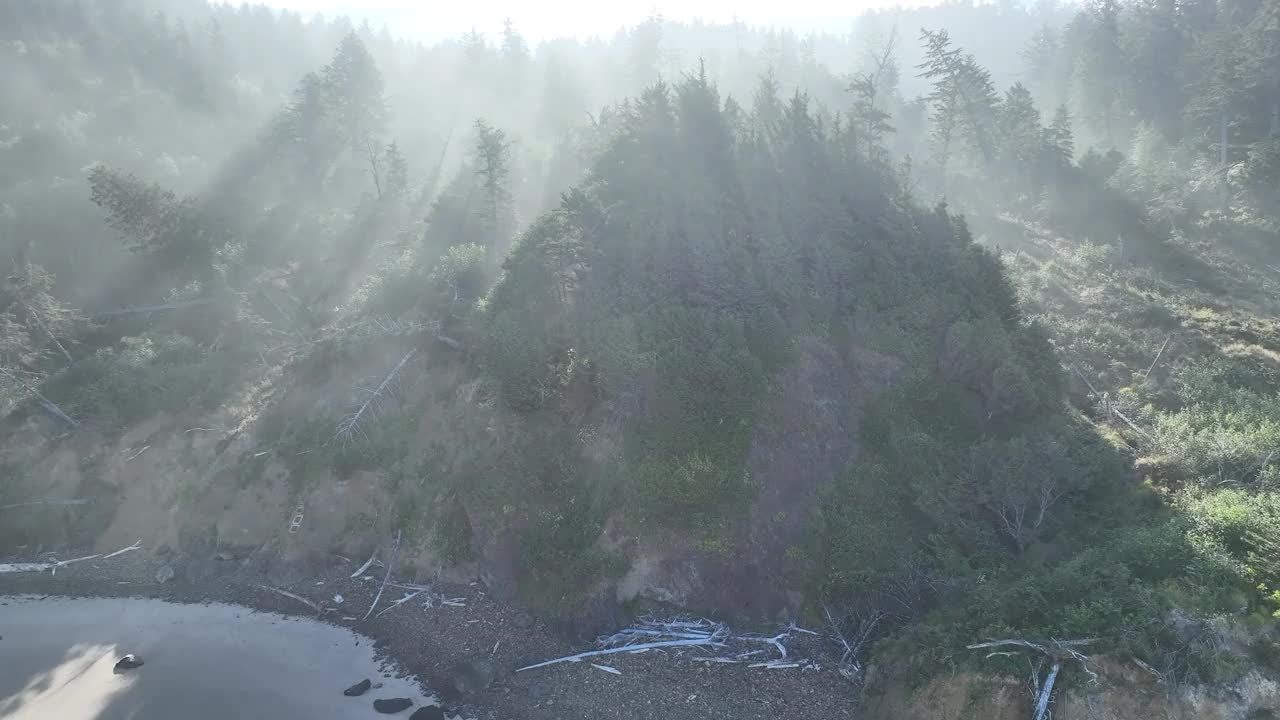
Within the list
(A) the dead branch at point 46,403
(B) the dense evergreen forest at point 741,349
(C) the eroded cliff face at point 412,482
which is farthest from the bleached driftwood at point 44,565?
(A) the dead branch at point 46,403

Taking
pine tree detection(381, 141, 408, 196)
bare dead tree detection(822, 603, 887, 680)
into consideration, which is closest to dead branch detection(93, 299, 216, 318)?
pine tree detection(381, 141, 408, 196)

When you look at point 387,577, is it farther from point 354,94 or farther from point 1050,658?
point 354,94

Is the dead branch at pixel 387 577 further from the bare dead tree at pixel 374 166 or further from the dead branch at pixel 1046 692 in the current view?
the bare dead tree at pixel 374 166

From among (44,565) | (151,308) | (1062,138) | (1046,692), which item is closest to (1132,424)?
(1046,692)

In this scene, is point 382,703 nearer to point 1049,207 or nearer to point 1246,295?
point 1246,295

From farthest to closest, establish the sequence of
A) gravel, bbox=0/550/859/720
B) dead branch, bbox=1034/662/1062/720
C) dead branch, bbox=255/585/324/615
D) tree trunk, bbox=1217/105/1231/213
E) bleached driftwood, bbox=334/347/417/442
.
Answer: tree trunk, bbox=1217/105/1231/213
bleached driftwood, bbox=334/347/417/442
dead branch, bbox=255/585/324/615
gravel, bbox=0/550/859/720
dead branch, bbox=1034/662/1062/720

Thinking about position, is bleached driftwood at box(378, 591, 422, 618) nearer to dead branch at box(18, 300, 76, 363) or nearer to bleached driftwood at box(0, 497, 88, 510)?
bleached driftwood at box(0, 497, 88, 510)
